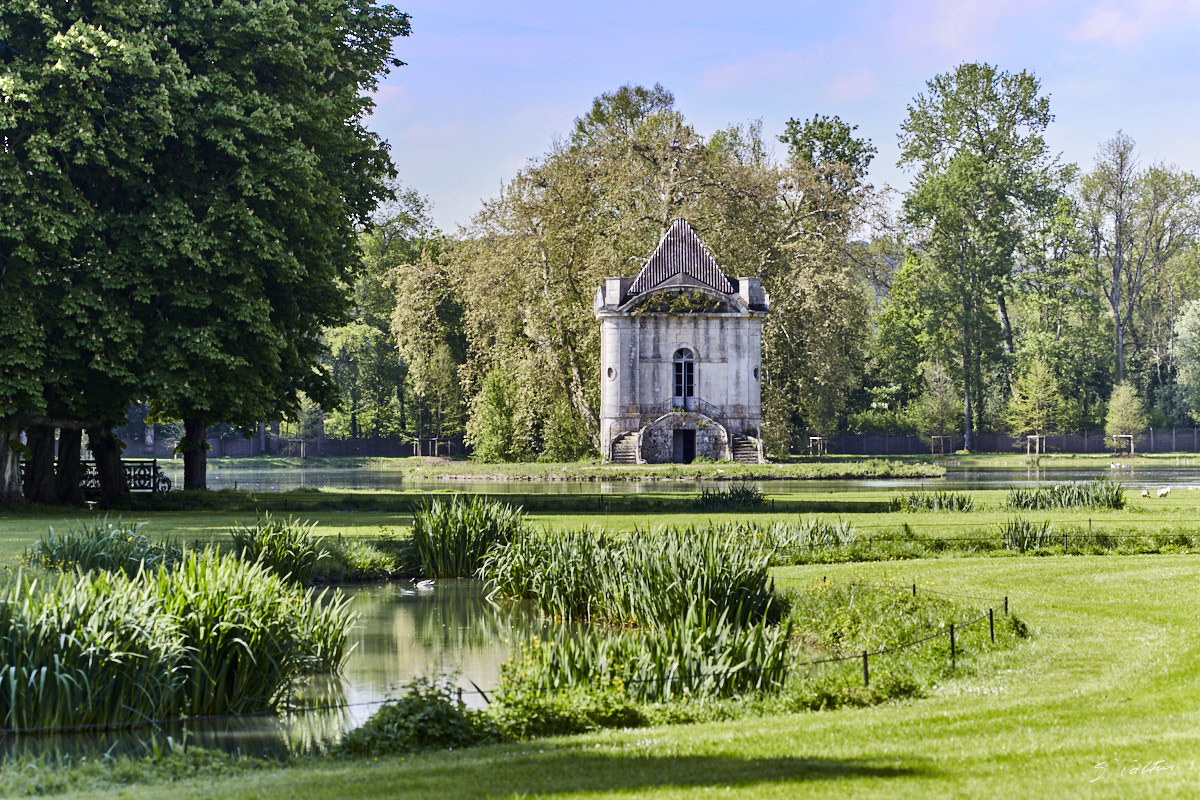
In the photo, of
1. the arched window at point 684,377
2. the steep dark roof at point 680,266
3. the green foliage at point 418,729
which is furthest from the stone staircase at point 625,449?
the green foliage at point 418,729

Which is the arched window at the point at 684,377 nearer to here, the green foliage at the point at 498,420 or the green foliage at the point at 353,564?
the green foliage at the point at 498,420

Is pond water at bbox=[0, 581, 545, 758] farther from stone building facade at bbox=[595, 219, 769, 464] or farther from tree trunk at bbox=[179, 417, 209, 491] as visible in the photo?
stone building facade at bbox=[595, 219, 769, 464]

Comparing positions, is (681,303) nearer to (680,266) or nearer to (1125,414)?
(680,266)

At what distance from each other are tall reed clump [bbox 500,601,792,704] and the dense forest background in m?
47.3

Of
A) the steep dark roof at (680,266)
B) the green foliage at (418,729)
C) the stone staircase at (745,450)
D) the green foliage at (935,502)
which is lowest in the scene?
the green foliage at (418,729)

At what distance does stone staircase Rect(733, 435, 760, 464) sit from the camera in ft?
179

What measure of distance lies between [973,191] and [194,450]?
180 ft

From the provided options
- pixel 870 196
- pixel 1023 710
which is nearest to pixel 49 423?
pixel 1023 710

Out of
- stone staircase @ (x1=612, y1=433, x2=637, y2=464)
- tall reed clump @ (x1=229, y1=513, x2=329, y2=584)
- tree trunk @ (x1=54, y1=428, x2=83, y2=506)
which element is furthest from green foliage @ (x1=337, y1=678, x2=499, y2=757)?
stone staircase @ (x1=612, y1=433, x2=637, y2=464)

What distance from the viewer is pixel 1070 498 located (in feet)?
90.5

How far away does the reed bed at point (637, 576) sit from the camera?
44.9 ft

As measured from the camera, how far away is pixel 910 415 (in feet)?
255

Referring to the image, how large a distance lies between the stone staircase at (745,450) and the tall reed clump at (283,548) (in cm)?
3709

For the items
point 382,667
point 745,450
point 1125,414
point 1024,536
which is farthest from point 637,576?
point 1125,414
